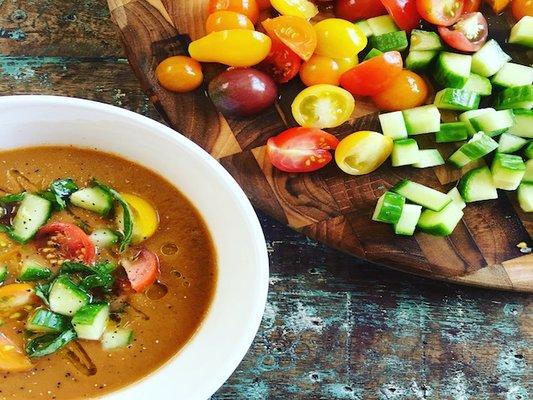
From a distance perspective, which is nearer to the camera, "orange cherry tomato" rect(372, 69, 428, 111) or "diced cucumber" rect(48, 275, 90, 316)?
"diced cucumber" rect(48, 275, 90, 316)

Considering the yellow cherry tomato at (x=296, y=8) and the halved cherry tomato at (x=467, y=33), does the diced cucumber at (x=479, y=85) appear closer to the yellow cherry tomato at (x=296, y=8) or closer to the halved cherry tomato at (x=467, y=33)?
the halved cherry tomato at (x=467, y=33)

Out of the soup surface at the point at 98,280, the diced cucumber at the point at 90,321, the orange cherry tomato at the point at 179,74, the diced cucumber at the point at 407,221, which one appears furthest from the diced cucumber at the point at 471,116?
the diced cucumber at the point at 90,321

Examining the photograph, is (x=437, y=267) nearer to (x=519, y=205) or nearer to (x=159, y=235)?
(x=519, y=205)

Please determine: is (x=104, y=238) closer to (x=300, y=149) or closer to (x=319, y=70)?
(x=300, y=149)

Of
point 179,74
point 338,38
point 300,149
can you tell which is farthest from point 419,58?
point 179,74

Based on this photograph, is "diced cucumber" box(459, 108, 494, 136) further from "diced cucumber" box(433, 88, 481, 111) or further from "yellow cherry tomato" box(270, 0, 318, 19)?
"yellow cherry tomato" box(270, 0, 318, 19)

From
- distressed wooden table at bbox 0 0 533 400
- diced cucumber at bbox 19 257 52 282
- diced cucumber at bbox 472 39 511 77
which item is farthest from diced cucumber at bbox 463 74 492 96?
diced cucumber at bbox 19 257 52 282
